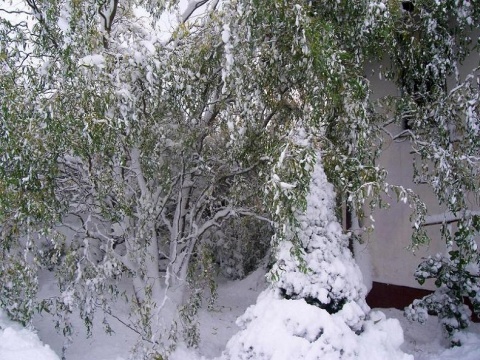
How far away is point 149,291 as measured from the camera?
6301mm

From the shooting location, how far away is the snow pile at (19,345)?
499 centimetres

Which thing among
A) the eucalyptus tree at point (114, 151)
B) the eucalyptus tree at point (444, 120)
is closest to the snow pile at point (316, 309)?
the eucalyptus tree at point (114, 151)

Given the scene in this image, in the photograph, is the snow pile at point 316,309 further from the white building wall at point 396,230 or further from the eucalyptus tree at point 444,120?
the white building wall at point 396,230

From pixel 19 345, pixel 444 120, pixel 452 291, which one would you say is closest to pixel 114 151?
pixel 19 345

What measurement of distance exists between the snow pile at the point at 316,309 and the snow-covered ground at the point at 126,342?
6.07 feet

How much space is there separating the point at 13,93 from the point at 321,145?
346 centimetres

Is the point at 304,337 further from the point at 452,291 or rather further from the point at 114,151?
the point at 452,291

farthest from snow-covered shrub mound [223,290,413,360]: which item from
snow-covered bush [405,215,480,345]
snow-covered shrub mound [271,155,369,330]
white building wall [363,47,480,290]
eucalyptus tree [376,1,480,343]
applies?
white building wall [363,47,480,290]

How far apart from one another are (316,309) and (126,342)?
11.0 ft

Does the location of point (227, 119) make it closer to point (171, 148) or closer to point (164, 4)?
point (171, 148)

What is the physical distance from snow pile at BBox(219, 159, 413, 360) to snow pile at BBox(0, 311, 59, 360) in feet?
6.11

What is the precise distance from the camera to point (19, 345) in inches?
204

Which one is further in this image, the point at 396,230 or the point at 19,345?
the point at 396,230

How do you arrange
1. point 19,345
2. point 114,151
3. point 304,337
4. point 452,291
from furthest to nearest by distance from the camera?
point 452,291
point 114,151
point 19,345
point 304,337
